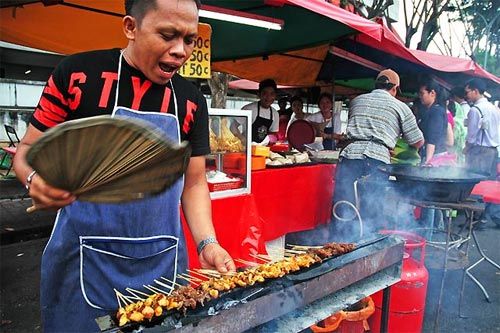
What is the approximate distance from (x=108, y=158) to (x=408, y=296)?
2887 millimetres

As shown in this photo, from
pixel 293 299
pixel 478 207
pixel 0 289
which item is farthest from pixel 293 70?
pixel 293 299

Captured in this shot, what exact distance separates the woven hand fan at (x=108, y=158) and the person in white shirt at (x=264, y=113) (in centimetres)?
525

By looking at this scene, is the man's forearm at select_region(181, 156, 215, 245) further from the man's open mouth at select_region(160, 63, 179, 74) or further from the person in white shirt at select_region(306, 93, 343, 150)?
the person in white shirt at select_region(306, 93, 343, 150)

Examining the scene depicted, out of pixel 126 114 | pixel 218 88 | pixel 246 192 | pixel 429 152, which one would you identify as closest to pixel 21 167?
pixel 126 114

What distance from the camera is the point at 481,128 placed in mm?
7586

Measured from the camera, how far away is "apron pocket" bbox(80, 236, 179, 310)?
1623 mm

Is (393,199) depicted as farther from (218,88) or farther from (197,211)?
(218,88)

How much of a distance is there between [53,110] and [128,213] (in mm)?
478

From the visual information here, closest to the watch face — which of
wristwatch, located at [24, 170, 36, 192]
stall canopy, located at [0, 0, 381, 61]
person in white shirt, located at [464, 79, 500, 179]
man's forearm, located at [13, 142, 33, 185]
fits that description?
stall canopy, located at [0, 0, 381, 61]

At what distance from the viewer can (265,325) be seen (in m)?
1.87

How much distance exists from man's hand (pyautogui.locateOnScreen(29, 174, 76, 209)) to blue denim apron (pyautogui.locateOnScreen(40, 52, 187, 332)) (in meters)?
0.42

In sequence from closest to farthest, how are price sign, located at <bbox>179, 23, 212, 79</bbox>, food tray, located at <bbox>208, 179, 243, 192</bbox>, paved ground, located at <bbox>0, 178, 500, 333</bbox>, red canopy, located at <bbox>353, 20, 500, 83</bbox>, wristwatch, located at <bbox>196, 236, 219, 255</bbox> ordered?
1. wristwatch, located at <bbox>196, 236, 219, 255</bbox>
2. paved ground, located at <bbox>0, 178, 500, 333</bbox>
3. food tray, located at <bbox>208, 179, 243, 192</bbox>
4. price sign, located at <bbox>179, 23, 212, 79</bbox>
5. red canopy, located at <bbox>353, 20, 500, 83</bbox>

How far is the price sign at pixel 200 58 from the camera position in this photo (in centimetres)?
457

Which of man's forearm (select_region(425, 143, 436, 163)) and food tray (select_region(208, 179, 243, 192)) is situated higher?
man's forearm (select_region(425, 143, 436, 163))
